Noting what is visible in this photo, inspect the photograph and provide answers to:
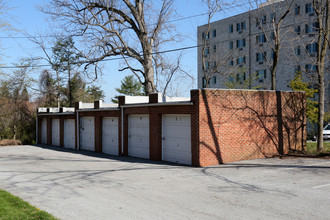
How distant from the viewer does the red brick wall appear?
15.4 meters

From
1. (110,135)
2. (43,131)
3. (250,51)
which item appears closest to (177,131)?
(110,135)

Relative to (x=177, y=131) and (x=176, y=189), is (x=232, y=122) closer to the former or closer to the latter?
(x=177, y=131)

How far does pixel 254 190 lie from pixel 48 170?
909cm

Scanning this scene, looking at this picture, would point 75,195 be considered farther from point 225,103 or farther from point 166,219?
point 225,103

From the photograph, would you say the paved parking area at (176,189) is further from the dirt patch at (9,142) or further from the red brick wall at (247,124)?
the dirt patch at (9,142)

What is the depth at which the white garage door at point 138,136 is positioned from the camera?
61.3 ft

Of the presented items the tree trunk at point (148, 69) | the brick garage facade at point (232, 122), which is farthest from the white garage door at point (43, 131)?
the brick garage facade at point (232, 122)

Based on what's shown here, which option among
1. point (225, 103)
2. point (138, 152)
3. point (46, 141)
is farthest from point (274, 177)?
point (46, 141)

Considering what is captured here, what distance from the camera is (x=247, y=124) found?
1686 centimetres

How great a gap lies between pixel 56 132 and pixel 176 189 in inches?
850

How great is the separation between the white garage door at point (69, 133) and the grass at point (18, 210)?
17.9 m

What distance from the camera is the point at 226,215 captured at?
7.54 meters

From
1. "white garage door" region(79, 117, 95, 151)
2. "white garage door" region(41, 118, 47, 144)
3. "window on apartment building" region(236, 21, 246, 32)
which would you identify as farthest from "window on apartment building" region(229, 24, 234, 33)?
"white garage door" region(79, 117, 95, 151)

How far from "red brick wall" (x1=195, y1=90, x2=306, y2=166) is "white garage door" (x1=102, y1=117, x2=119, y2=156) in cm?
784
